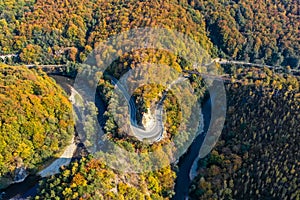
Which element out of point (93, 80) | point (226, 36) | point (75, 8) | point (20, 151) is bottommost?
point (20, 151)

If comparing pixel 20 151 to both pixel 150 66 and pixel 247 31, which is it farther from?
pixel 247 31

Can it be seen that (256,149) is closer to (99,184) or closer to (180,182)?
(180,182)

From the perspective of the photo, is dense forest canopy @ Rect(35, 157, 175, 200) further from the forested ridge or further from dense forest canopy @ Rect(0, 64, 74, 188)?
dense forest canopy @ Rect(0, 64, 74, 188)

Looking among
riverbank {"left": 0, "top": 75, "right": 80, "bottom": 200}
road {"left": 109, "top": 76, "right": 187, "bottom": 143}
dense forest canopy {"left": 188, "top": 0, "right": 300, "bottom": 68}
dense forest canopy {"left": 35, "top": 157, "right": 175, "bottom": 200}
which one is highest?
dense forest canopy {"left": 188, "top": 0, "right": 300, "bottom": 68}

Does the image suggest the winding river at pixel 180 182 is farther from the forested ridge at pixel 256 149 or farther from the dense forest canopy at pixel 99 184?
the dense forest canopy at pixel 99 184

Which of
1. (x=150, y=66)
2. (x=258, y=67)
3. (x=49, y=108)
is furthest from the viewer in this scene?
(x=258, y=67)

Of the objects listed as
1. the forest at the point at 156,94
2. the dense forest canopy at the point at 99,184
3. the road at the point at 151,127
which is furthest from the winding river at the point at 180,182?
the road at the point at 151,127

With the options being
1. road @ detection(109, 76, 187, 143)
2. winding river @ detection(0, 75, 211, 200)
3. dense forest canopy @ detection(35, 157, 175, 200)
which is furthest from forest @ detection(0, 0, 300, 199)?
winding river @ detection(0, 75, 211, 200)

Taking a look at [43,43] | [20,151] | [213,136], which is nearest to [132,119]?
[213,136]
